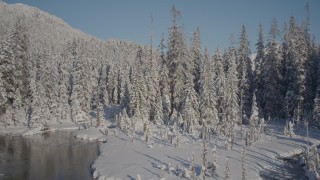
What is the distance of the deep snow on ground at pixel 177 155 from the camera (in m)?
31.6

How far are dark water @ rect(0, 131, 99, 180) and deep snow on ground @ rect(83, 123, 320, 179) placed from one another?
2019 mm

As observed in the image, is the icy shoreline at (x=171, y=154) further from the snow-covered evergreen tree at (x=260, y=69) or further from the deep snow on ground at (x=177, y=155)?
the snow-covered evergreen tree at (x=260, y=69)

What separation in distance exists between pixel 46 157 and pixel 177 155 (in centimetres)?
1512

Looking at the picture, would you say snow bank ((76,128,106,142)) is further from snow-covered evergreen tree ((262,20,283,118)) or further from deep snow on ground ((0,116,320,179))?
snow-covered evergreen tree ((262,20,283,118))

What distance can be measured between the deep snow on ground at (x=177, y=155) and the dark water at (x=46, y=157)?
2019 millimetres

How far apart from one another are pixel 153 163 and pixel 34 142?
80.9 feet

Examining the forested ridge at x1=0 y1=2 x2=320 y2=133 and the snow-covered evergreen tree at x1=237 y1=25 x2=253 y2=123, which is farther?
the snow-covered evergreen tree at x1=237 y1=25 x2=253 y2=123

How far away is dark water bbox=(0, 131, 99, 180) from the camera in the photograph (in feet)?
109

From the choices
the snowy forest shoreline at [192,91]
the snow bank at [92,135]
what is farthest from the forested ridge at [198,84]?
the snow bank at [92,135]

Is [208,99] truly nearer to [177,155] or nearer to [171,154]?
[171,154]

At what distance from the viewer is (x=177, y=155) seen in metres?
38.4

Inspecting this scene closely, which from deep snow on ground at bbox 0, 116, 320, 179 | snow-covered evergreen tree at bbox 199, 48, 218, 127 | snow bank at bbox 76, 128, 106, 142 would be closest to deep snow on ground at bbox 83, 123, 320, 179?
deep snow on ground at bbox 0, 116, 320, 179

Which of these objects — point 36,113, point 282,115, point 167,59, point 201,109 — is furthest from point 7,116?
point 282,115

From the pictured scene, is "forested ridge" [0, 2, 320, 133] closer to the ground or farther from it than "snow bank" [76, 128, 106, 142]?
farther from it
